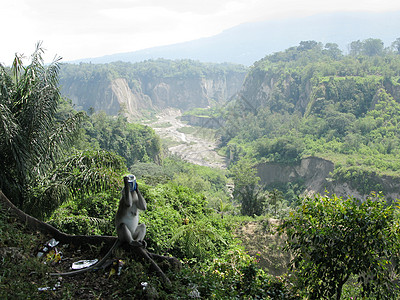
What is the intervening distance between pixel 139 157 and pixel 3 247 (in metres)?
46.5

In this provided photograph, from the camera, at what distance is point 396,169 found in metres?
35.2

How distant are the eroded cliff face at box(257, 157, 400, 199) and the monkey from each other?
31.6 meters

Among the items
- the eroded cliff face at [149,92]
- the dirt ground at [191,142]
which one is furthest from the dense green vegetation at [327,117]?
the eroded cliff face at [149,92]

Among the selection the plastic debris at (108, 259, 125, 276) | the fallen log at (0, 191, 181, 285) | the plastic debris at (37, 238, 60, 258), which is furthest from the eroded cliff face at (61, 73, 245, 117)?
the plastic debris at (108, 259, 125, 276)

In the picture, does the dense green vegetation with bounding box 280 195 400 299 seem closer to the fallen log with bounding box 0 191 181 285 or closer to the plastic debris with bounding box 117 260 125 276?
the fallen log with bounding box 0 191 181 285

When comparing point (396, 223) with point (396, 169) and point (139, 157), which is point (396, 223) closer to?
point (396, 169)

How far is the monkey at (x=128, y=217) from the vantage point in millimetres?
5055

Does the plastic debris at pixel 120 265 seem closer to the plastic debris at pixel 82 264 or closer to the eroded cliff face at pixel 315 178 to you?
the plastic debris at pixel 82 264

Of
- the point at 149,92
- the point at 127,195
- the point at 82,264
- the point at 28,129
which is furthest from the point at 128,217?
the point at 149,92

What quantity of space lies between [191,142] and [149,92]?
167 feet

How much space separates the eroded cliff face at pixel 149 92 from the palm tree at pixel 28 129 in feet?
289

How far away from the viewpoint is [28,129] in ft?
23.4

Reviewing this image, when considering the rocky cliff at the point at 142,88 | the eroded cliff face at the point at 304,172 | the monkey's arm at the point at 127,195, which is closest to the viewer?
the monkey's arm at the point at 127,195

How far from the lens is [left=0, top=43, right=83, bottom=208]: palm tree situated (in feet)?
22.5
